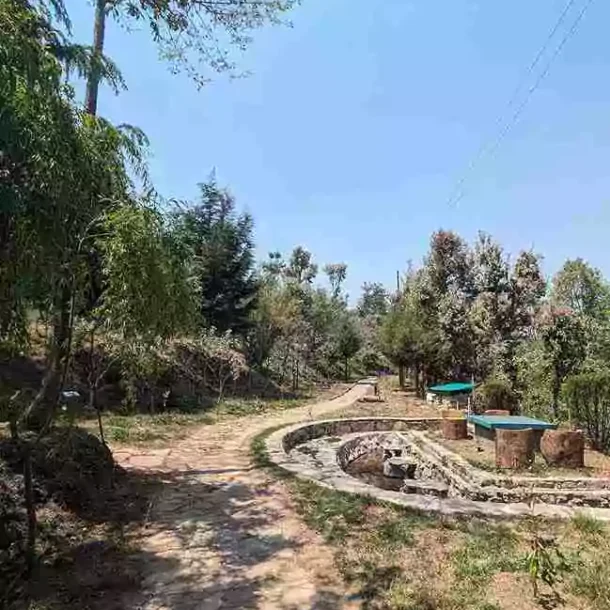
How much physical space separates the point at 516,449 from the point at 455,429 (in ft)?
11.4

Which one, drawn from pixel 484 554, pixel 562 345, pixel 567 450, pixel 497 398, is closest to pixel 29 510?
pixel 484 554

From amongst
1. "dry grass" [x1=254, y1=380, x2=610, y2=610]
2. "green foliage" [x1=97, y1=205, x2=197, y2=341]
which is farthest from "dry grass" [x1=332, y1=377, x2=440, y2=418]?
"green foliage" [x1=97, y1=205, x2=197, y2=341]

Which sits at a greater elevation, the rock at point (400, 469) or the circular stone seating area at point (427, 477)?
the circular stone seating area at point (427, 477)

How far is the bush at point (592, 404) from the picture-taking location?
1034 cm

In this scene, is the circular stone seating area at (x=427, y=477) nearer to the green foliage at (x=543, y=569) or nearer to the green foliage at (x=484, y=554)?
the green foliage at (x=484, y=554)

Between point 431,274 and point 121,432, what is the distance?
15.0m

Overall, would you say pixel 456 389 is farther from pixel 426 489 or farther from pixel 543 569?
pixel 543 569

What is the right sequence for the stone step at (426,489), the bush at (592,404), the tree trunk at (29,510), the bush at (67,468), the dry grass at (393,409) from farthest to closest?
the dry grass at (393,409)
the bush at (592,404)
the stone step at (426,489)
the bush at (67,468)
the tree trunk at (29,510)

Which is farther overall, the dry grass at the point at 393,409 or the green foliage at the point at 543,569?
the dry grass at the point at 393,409

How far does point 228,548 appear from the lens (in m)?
4.20

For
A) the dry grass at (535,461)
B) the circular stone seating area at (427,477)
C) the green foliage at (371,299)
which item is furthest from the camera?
the green foliage at (371,299)

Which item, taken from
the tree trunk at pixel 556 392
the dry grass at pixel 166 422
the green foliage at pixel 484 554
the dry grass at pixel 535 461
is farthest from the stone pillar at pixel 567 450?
the dry grass at pixel 166 422

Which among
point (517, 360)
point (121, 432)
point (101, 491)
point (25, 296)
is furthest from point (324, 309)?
point (25, 296)

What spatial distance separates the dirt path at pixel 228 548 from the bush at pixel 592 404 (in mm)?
7564
